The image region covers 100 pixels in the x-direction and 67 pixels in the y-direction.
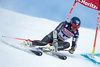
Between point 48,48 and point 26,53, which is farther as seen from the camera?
point 48,48

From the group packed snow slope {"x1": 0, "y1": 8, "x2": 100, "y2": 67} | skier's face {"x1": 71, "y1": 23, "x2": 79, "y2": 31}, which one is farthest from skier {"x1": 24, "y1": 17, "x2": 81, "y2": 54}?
packed snow slope {"x1": 0, "y1": 8, "x2": 100, "y2": 67}

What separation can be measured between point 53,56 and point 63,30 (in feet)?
1.12

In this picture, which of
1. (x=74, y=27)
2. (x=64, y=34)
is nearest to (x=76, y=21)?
(x=74, y=27)

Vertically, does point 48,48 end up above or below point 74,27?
below

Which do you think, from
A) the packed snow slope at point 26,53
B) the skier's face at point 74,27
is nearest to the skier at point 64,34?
the skier's face at point 74,27

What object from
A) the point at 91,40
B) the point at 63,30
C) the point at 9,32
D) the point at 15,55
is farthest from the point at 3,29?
the point at 91,40

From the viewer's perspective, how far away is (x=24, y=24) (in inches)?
138

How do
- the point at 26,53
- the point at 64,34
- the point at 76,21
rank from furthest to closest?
1. the point at 64,34
2. the point at 76,21
3. the point at 26,53

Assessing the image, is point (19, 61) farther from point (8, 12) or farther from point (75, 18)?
point (8, 12)

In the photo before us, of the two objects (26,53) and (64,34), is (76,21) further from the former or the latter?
(26,53)

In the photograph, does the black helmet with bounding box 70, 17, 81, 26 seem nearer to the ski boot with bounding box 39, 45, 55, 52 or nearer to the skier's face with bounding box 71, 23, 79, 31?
the skier's face with bounding box 71, 23, 79, 31

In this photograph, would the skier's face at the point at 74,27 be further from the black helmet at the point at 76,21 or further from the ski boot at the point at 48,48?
the ski boot at the point at 48,48

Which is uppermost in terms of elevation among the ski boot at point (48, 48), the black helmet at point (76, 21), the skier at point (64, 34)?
the black helmet at point (76, 21)

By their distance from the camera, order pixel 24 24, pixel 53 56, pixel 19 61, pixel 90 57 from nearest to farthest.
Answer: pixel 19 61, pixel 53 56, pixel 90 57, pixel 24 24
